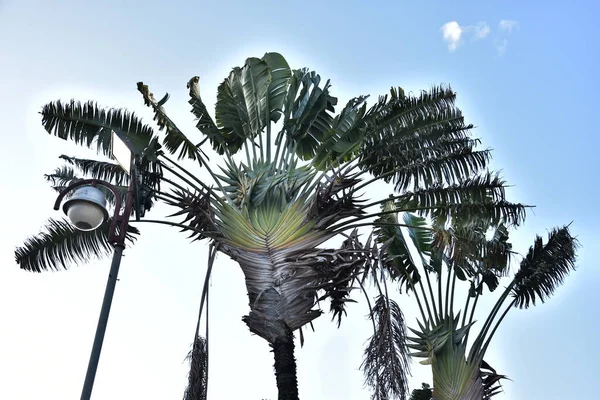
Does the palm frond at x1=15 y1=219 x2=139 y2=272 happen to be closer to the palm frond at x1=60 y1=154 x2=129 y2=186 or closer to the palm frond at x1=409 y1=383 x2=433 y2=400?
the palm frond at x1=60 y1=154 x2=129 y2=186

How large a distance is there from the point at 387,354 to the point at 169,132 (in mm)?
5795

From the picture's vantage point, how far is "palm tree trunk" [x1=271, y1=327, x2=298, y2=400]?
31.3 feet

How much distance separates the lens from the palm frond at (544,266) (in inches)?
590

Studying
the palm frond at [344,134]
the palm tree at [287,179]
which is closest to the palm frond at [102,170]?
the palm tree at [287,179]

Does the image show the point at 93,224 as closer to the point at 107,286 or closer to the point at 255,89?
the point at 107,286

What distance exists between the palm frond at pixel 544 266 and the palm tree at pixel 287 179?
11.5 ft

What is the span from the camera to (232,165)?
1230cm

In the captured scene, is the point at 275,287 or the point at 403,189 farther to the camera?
the point at 403,189

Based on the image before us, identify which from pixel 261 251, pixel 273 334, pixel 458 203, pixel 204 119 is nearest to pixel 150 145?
pixel 204 119

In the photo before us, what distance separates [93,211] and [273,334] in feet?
14.9

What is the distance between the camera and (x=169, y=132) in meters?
12.7

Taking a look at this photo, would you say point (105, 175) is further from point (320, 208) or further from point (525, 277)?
point (525, 277)

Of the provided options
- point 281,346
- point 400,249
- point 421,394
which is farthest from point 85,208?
point 421,394

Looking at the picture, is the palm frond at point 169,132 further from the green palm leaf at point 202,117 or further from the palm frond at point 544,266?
the palm frond at point 544,266
